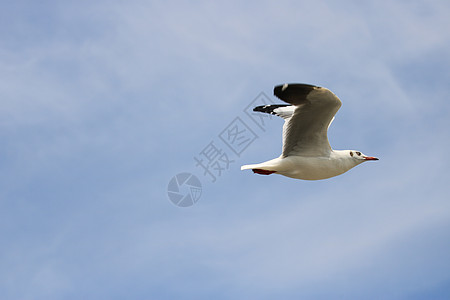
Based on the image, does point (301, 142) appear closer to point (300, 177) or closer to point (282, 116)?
point (300, 177)

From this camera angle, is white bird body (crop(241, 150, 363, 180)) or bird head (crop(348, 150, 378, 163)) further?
bird head (crop(348, 150, 378, 163))

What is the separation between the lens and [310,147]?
11984mm

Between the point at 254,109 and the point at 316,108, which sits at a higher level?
the point at 254,109

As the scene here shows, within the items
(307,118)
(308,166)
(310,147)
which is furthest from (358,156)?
(307,118)

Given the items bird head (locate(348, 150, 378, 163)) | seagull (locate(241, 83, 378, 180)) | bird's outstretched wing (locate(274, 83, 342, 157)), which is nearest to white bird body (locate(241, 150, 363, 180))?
seagull (locate(241, 83, 378, 180))

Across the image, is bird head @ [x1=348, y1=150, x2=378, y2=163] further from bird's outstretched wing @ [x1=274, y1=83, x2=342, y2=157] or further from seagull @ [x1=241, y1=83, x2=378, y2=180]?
bird's outstretched wing @ [x1=274, y1=83, x2=342, y2=157]

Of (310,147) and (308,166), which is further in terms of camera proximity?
(310,147)

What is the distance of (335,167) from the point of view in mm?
12227

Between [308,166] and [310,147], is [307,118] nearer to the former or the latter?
[310,147]

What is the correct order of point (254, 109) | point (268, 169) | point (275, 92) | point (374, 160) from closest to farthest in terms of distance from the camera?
point (275, 92) → point (268, 169) → point (374, 160) → point (254, 109)

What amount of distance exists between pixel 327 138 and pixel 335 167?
2.22 feet

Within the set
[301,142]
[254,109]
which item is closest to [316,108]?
[301,142]

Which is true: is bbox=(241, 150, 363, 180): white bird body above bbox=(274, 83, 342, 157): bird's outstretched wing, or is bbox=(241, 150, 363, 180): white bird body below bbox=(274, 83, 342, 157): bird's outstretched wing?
below

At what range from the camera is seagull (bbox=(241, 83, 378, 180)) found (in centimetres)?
1116
